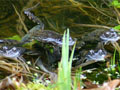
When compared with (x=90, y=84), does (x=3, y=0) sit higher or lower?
higher

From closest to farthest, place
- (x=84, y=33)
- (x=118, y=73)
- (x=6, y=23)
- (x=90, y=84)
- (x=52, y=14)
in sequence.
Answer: (x=90, y=84), (x=118, y=73), (x=84, y=33), (x=6, y=23), (x=52, y=14)

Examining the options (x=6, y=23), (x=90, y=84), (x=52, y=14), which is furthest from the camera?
(x=52, y=14)

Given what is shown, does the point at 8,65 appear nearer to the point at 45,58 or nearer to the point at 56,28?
the point at 45,58

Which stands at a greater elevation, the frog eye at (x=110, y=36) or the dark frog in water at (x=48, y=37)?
the dark frog in water at (x=48, y=37)

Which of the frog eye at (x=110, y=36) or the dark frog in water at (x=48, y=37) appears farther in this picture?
the frog eye at (x=110, y=36)

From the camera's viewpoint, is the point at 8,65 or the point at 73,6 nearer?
the point at 8,65

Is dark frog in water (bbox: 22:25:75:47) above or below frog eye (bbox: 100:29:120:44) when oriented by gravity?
above

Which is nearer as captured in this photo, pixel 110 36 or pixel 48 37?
pixel 48 37

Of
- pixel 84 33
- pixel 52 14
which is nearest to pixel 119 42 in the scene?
pixel 84 33

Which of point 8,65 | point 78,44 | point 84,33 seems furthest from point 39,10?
point 8,65

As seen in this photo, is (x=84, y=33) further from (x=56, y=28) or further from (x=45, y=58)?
(x=45, y=58)

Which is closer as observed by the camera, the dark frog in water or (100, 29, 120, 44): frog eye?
the dark frog in water
